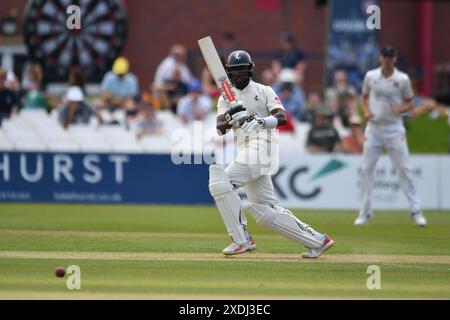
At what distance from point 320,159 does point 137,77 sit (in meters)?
10.7

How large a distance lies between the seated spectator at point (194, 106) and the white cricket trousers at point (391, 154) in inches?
217

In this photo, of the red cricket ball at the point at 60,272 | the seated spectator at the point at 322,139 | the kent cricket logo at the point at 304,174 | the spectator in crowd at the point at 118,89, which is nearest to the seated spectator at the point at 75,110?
the spectator in crowd at the point at 118,89

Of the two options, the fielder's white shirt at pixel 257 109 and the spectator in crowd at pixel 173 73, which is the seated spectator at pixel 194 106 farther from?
the fielder's white shirt at pixel 257 109

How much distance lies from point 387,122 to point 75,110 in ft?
22.3

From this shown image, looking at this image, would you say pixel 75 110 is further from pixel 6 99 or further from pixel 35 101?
pixel 35 101

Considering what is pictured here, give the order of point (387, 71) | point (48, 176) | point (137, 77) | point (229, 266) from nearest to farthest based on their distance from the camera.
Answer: point (229, 266)
point (387, 71)
point (48, 176)
point (137, 77)

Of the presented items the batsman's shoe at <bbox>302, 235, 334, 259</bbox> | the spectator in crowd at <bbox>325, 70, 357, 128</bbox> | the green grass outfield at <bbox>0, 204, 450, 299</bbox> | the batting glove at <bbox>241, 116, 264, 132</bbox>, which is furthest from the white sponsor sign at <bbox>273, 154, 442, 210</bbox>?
the batting glove at <bbox>241, 116, 264, 132</bbox>

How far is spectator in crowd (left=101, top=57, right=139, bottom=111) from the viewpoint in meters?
21.5

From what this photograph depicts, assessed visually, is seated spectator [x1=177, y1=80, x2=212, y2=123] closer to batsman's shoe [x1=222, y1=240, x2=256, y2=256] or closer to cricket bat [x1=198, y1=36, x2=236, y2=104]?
cricket bat [x1=198, y1=36, x2=236, y2=104]

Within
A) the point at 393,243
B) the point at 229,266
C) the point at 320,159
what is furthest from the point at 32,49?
the point at 229,266

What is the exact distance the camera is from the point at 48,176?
18438mm

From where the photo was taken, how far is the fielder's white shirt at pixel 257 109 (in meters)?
10.5

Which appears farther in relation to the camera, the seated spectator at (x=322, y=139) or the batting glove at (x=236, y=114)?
the seated spectator at (x=322, y=139)
